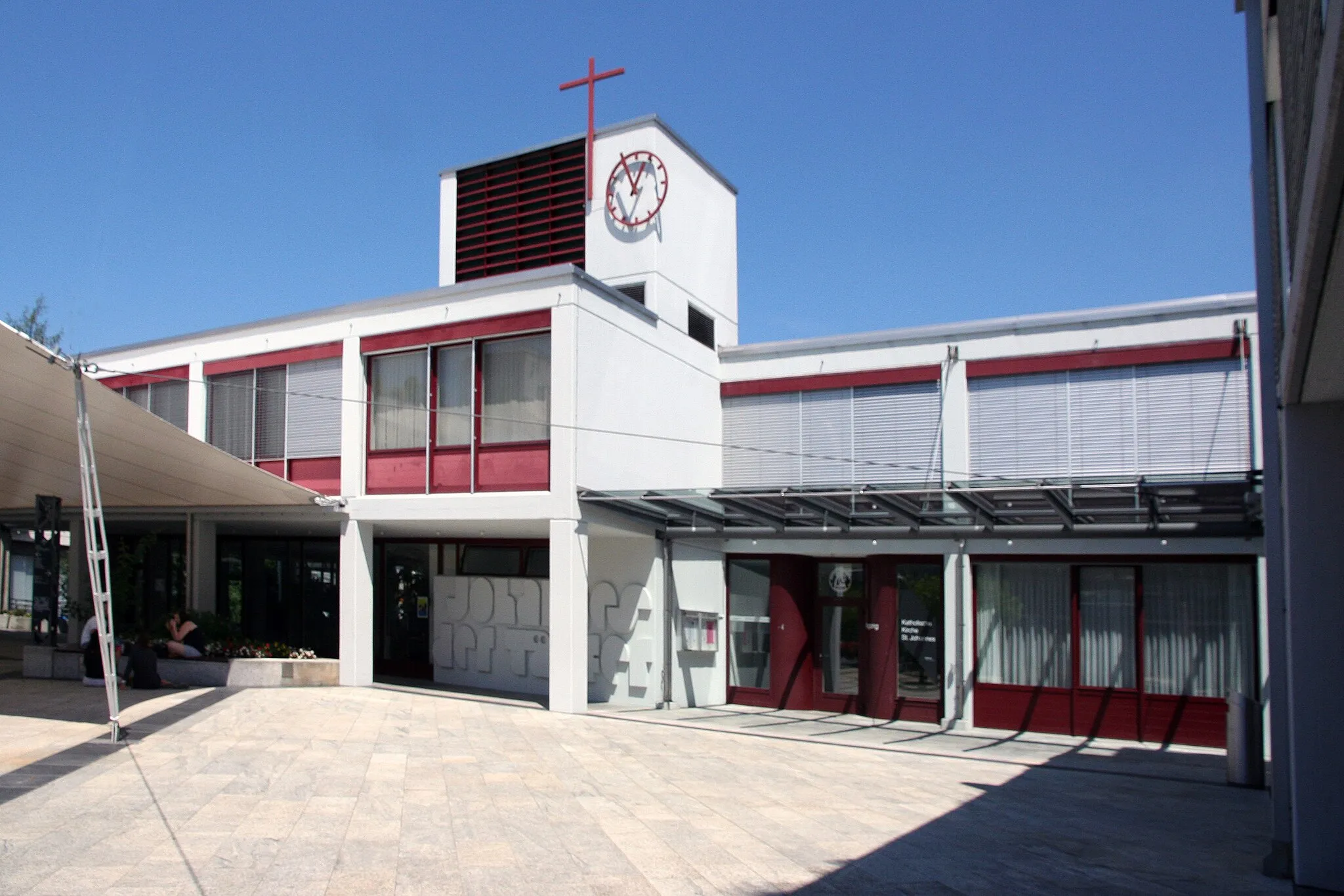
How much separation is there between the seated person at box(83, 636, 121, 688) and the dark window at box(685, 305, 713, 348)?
10328mm

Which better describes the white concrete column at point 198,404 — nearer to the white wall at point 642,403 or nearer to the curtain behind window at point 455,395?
the curtain behind window at point 455,395

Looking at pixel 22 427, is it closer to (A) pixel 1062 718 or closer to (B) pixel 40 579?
(B) pixel 40 579

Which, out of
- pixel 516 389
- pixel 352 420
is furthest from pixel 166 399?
pixel 516 389

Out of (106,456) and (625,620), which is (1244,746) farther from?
(106,456)

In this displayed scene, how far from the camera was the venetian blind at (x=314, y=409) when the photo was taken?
711 inches

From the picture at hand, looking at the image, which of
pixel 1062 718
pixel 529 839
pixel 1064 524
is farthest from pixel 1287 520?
pixel 1062 718

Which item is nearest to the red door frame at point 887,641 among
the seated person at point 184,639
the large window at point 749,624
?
the large window at point 749,624

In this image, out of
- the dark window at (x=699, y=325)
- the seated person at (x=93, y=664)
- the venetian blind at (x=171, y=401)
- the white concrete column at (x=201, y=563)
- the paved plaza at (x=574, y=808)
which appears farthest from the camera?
the venetian blind at (x=171, y=401)

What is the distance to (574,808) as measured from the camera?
9.63 metres

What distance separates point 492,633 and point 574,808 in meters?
9.57

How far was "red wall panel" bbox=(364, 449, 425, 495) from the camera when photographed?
17078 mm

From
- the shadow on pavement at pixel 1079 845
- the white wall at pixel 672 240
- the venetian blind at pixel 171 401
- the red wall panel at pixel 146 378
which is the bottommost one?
the shadow on pavement at pixel 1079 845

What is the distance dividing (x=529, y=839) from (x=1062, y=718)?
32.0 ft

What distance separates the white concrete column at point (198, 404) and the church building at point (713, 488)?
8 centimetres
